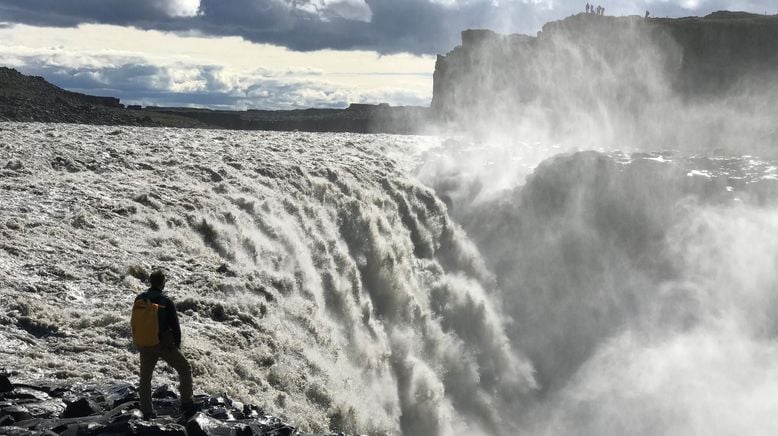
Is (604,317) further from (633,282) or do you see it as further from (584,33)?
(584,33)

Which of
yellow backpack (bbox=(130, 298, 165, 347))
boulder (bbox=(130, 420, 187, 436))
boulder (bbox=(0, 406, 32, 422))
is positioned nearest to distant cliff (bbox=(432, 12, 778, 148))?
yellow backpack (bbox=(130, 298, 165, 347))

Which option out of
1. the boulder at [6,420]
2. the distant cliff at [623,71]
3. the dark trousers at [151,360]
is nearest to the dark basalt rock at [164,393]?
the dark trousers at [151,360]

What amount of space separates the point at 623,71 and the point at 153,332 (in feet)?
287

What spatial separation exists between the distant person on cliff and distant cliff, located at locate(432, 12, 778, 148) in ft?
223

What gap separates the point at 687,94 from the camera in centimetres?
8294

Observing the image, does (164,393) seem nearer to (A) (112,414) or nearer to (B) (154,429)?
(A) (112,414)

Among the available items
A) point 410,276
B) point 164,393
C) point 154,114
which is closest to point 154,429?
point 164,393

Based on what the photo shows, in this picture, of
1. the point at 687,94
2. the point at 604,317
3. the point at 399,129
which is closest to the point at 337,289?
the point at 604,317

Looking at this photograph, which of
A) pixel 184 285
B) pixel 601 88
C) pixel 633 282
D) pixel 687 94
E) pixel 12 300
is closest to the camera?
pixel 12 300

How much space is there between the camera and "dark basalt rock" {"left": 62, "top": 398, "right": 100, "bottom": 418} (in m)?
8.84

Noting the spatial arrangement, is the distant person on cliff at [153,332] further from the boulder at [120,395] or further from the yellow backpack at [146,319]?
the boulder at [120,395]

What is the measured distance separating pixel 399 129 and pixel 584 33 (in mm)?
29072

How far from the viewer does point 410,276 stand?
87.8 feet

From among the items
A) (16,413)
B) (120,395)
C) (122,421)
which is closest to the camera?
(122,421)
